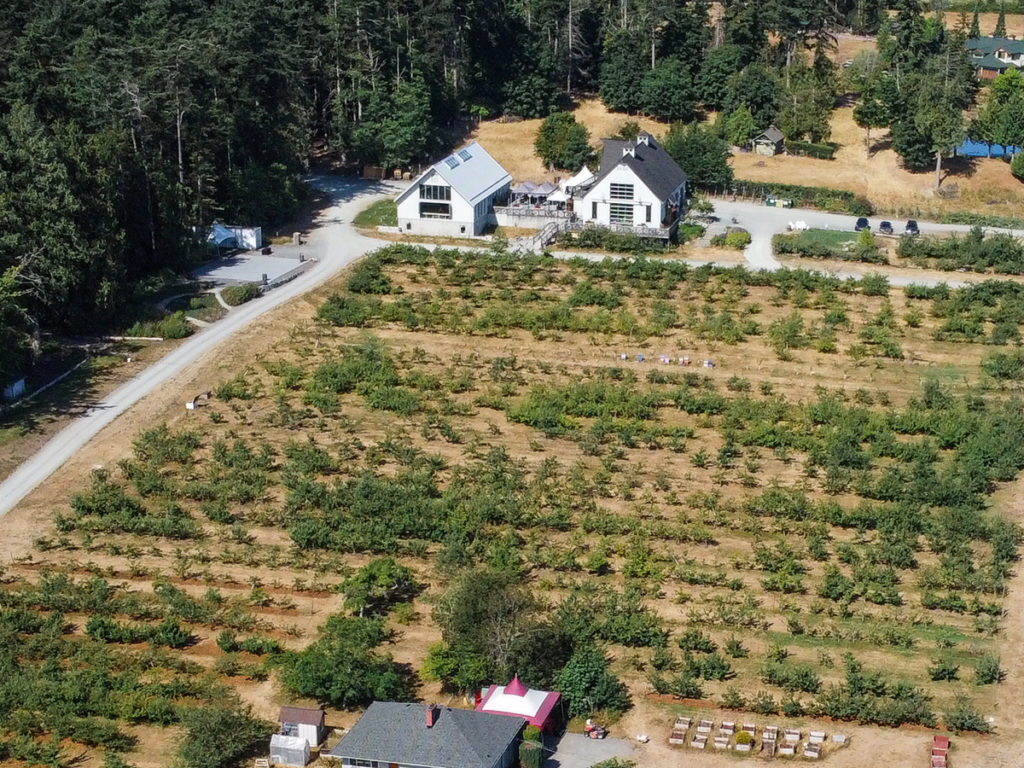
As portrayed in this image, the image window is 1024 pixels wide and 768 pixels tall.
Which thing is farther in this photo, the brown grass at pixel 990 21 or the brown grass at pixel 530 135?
the brown grass at pixel 990 21

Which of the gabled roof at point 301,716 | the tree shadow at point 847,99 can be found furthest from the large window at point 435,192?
the gabled roof at point 301,716

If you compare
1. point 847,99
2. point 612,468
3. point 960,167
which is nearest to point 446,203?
point 612,468

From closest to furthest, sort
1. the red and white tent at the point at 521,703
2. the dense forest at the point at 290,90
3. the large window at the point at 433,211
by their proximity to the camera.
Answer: the red and white tent at the point at 521,703 → the dense forest at the point at 290,90 → the large window at the point at 433,211

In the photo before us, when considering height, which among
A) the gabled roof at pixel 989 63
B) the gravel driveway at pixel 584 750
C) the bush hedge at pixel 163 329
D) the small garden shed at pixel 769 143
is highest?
the gabled roof at pixel 989 63

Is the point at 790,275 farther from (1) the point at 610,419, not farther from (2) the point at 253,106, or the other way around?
(2) the point at 253,106

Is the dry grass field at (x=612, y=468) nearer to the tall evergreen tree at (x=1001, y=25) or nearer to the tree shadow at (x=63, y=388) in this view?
the tree shadow at (x=63, y=388)

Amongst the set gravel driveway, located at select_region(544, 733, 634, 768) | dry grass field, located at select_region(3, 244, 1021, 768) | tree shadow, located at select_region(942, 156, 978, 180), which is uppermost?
tree shadow, located at select_region(942, 156, 978, 180)

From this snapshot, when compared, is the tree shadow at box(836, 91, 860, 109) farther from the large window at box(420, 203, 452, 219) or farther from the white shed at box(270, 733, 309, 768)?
the white shed at box(270, 733, 309, 768)

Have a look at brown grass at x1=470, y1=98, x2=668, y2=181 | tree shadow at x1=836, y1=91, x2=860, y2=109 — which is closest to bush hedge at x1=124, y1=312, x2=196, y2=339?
brown grass at x1=470, y1=98, x2=668, y2=181
